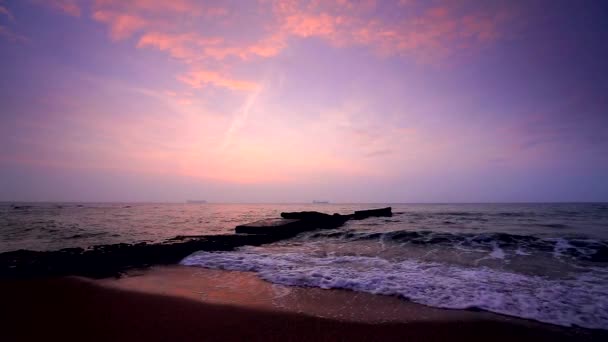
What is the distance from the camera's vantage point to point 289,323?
4816 mm

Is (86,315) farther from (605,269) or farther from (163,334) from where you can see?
(605,269)

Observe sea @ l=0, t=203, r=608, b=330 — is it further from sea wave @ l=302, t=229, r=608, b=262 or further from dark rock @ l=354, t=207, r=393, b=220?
dark rock @ l=354, t=207, r=393, b=220

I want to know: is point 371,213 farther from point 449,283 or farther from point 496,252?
point 449,283

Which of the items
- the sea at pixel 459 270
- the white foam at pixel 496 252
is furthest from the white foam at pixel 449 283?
the white foam at pixel 496 252

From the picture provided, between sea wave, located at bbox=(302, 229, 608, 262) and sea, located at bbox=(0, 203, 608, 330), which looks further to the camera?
sea wave, located at bbox=(302, 229, 608, 262)

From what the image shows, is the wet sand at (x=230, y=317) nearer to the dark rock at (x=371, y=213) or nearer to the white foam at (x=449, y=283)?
the white foam at (x=449, y=283)

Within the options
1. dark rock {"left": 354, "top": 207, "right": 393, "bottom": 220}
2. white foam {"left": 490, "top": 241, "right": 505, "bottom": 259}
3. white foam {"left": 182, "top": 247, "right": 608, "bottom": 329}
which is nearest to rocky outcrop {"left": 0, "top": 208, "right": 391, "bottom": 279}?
white foam {"left": 182, "top": 247, "right": 608, "bottom": 329}

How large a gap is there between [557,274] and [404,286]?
5132 millimetres

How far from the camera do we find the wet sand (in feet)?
14.4

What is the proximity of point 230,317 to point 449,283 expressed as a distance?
5329mm

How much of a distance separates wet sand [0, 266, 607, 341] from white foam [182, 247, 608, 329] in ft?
1.69

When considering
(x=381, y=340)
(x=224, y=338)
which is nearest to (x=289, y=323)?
(x=224, y=338)

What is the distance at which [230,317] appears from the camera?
504 centimetres

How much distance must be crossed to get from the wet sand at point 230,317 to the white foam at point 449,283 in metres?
0.52
